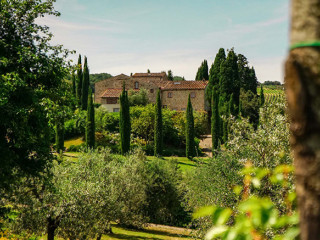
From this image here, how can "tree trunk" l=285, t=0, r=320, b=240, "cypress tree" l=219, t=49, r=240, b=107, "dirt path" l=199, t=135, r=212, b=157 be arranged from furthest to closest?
1. "cypress tree" l=219, t=49, r=240, b=107
2. "dirt path" l=199, t=135, r=212, b=157
3. "tree trunk" l=285, t=0, r=320, b=240

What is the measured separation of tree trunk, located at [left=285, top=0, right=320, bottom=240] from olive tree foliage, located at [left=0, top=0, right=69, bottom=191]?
10.4 m

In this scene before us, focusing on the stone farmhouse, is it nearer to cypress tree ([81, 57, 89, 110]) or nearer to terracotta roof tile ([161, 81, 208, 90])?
terracotta roof tile ([161, 81, 208, 90])

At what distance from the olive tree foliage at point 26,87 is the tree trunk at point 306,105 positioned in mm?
10359

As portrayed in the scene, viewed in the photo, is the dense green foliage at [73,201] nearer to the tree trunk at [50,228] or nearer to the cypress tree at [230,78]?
the tree trunk at [50,228]

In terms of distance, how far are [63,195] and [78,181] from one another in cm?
179

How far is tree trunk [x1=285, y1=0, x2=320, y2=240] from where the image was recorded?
115 centimetres

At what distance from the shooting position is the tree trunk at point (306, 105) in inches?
45.3

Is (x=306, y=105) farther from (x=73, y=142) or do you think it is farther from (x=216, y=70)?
(x=216, y=70)

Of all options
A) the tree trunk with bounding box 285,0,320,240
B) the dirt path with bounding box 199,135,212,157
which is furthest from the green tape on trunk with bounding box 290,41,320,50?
the dirt path with bounding box 199,135,212,157

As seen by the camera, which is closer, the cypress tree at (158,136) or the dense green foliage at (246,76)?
the cypress tree at (158,136)

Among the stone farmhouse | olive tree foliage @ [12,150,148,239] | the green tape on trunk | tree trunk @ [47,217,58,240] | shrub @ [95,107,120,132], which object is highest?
the stone farmhouse

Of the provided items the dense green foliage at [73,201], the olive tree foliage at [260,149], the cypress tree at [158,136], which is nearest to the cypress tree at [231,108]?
the cypress tree at [158,136]

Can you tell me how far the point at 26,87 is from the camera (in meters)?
11.8

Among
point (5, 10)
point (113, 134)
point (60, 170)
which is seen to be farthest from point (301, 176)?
point (113, 134)
